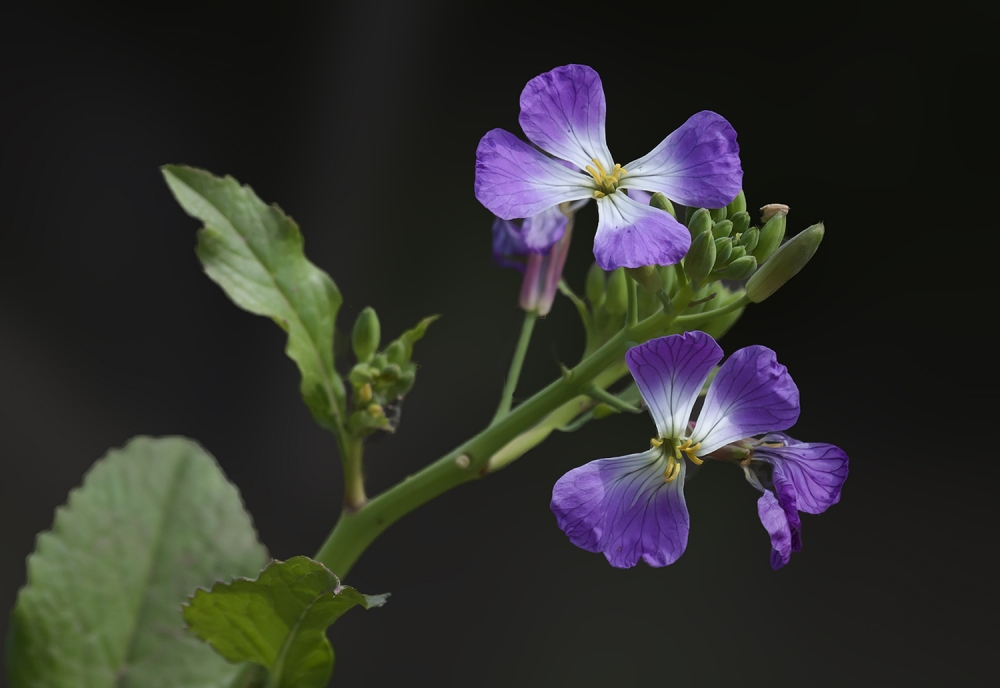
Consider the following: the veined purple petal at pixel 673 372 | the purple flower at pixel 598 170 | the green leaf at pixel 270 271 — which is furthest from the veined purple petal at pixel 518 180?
the green leaf at pixel 270 271

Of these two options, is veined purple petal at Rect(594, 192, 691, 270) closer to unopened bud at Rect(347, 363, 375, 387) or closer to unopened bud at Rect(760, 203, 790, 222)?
unopened bud at Rect(760, 203, 790, 222)

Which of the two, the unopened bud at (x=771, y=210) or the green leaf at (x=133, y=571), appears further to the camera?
the green leaf at (x=133, y=571)

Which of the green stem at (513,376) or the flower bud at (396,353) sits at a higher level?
the flower bud at (396,353)

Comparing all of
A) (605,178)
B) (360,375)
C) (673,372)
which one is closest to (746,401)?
(673,372)

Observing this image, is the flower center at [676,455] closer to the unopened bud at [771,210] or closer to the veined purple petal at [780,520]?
the veined purple petal at [780,520]

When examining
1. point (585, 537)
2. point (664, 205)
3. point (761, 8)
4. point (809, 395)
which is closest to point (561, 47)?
point (761, 8)

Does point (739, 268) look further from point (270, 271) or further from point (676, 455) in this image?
point (270, 271)

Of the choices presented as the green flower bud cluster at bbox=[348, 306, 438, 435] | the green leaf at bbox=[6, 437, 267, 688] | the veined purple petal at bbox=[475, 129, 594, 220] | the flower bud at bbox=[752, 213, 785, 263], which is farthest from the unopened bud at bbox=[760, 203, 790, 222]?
the green leaf at bbox=[6, 437, 267, 688]
